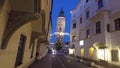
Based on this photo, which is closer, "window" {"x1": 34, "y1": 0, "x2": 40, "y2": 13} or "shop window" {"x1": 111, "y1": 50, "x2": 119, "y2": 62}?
"window" {"x1": 34, "y1": 0, "x2": 40, "y2": 13}

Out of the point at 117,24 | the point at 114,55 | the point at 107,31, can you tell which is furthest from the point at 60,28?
the point at 114,55

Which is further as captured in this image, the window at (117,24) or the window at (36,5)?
the window at (117,24)

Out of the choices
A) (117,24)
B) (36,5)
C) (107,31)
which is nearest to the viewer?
(36,5)

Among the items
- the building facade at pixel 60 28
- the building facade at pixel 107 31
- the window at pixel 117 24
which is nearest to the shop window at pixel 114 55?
the building facade at pixel 107 31

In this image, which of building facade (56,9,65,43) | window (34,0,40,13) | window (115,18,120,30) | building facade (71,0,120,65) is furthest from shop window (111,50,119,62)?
building facade (56,9,65,43)

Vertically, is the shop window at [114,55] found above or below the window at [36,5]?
below

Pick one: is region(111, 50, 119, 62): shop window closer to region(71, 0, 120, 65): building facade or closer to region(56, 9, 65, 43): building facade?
region(71, 0, 120, 65): building facade

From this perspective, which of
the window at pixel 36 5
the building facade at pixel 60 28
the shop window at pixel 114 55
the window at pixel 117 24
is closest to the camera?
the window at pixel 36 5

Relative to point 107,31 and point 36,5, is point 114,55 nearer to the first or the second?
point 107,31

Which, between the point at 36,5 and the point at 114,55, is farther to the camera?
the point at 114,55

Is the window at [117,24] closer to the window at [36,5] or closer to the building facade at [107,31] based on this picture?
the building facade at [107,31]

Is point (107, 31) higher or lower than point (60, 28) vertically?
lower

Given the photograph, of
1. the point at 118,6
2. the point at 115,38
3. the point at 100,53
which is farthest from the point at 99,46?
the point at 118,6

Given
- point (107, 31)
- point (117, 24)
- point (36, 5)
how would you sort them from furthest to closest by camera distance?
point (107, 31) < point (117, 24) < point (36, 5)
